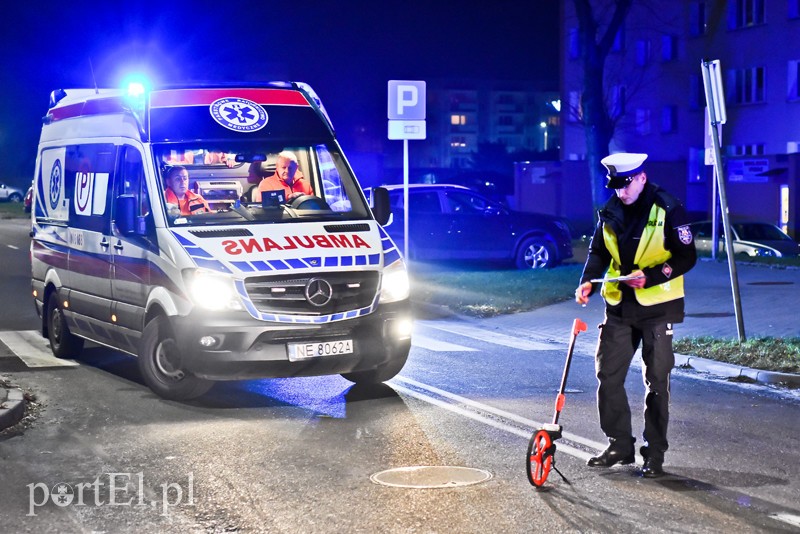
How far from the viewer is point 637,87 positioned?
5278cm

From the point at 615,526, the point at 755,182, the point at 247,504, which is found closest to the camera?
the point at 615,526

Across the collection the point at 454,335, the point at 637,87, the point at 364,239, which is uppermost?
the point at 637,87

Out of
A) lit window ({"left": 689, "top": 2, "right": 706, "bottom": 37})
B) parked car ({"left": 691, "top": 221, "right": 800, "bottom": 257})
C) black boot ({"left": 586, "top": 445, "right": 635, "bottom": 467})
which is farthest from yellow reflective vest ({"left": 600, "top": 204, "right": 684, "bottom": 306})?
lit window ({"left": 689, "top": 2, "right": 706, "bottom": 37})

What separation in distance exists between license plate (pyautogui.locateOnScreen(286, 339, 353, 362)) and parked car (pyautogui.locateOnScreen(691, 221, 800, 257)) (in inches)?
743

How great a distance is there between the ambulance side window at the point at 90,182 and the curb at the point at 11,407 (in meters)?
1.91

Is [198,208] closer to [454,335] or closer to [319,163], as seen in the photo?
[319,163]

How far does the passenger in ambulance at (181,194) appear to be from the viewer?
396 inches

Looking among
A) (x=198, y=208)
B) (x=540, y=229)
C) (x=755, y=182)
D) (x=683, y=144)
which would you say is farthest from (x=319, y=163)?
(x=683, y=144)

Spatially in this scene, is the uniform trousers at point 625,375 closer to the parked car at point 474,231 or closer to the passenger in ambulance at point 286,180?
the passenger in ambulance at point 286,180

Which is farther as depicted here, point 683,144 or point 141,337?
point 683,144

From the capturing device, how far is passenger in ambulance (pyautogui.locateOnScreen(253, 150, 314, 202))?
1050 centimetres

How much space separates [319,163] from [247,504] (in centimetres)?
510

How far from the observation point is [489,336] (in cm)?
1436

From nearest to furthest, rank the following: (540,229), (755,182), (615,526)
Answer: (615,526), (540,229), (755,182)
